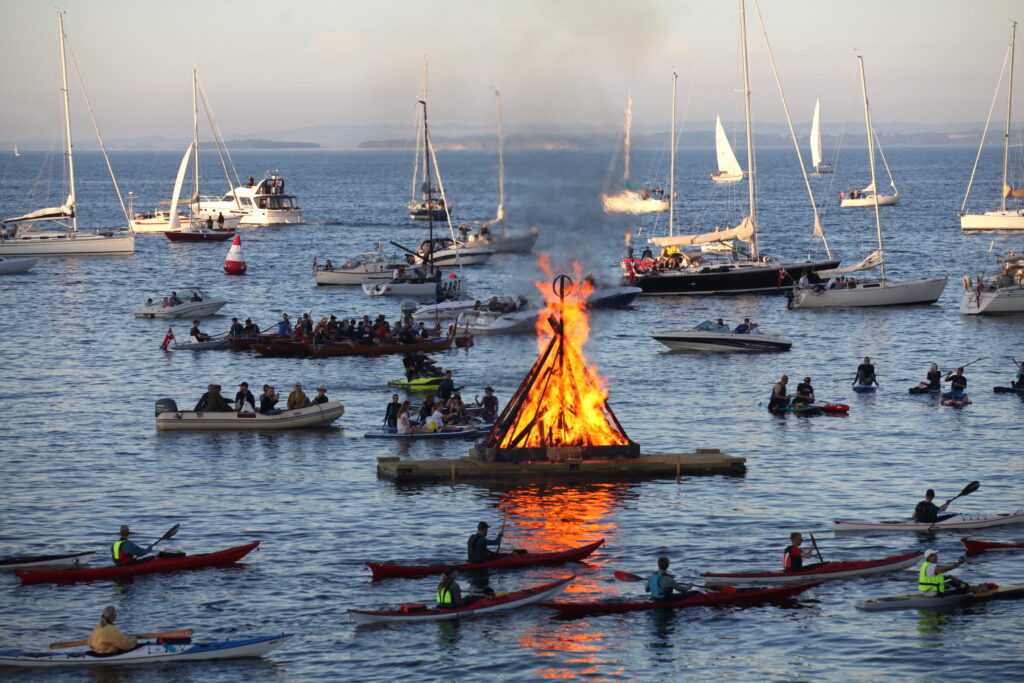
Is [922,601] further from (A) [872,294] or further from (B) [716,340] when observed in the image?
(A) [872,294]

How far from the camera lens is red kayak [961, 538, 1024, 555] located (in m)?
36.9

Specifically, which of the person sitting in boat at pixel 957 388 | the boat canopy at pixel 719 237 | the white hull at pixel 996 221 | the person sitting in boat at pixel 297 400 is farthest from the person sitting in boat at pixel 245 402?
the white hull at pixel 996 221

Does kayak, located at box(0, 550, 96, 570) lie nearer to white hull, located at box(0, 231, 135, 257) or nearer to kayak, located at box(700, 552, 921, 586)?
kayak, located at box(700, 552, 921, 586)

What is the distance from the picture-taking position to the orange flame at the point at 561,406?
146 ft

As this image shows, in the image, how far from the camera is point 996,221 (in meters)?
143

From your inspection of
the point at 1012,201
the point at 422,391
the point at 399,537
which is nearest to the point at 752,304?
the point at 422,391

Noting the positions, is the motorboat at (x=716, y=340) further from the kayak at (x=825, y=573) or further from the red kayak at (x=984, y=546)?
the kayak at (x=825, y=573)

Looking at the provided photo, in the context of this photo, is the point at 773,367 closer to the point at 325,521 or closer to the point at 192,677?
the point at 325,521

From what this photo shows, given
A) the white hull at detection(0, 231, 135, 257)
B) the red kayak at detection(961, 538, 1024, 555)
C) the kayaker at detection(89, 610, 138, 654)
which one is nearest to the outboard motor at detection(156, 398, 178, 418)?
the kayaker at detection(89, 610, 138, 654)

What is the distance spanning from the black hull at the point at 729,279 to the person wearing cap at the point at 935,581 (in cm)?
6341

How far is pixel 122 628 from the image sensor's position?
3216 centimetres

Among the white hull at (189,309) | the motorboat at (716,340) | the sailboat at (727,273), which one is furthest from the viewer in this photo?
the sailboat at (727,273)

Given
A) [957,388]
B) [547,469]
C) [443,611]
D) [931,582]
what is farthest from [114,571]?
[957,388]

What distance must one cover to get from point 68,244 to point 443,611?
108 m
